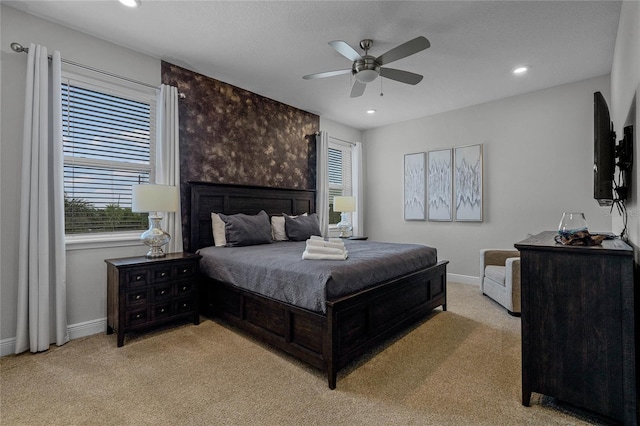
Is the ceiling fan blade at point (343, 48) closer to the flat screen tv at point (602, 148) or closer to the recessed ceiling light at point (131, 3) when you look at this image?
the recessed ceiling light at point (131, 3)

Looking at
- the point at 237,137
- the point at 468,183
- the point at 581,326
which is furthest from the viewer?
the point at 468,183

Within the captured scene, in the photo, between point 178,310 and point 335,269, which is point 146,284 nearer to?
point 178,310

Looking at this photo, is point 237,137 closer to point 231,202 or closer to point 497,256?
point 231,202

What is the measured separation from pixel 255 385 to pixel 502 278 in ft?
10.1

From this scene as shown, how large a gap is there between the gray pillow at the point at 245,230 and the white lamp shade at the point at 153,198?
0.68 meters

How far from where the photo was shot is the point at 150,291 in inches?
111

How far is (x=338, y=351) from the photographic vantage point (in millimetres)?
2105

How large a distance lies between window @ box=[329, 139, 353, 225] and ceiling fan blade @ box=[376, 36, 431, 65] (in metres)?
3.10

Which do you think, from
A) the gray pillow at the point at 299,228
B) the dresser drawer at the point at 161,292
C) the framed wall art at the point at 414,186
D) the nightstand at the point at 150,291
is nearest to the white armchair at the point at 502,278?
the framed wall art at the point at 414,186

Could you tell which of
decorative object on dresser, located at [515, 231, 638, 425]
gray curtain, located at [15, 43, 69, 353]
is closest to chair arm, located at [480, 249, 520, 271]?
decorative object on dresser, located at [515, 231, 638, 425]

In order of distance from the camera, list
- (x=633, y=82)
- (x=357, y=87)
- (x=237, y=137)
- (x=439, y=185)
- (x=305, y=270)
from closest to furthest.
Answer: (x=633, y=82) < (x=305, y=270) < (x=357, y=87) < (x=237, y=137) < (x=439, y=185)

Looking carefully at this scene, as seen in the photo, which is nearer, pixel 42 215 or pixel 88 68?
pixel 42 215

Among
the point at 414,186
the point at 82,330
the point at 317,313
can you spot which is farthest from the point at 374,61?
the point at 82,330

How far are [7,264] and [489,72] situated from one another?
206 inches
